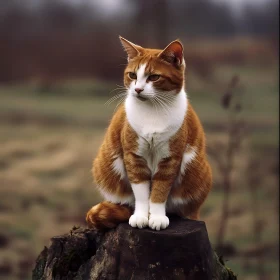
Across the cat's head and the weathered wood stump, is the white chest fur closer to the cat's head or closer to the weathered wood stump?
the cat's head

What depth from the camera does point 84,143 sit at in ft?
28.7

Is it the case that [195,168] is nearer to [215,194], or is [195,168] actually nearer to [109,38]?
[215,194]

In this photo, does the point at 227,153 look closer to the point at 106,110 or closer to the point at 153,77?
the point at 153,77

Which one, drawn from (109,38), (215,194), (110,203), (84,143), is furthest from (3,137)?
(110,203)

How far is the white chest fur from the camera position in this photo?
10.2 ft

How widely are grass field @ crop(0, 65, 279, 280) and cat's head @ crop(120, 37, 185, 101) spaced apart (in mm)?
2928

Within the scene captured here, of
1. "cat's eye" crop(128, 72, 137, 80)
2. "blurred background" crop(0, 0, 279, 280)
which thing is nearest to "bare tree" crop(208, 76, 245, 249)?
"blurred background" crop(0, 0, 279, 280)

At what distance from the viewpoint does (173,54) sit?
3152 mm

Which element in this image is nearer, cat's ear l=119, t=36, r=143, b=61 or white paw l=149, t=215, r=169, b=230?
white paw l=149, t=215, r=169, b=230

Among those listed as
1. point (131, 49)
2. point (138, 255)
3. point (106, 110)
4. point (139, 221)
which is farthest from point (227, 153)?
point (106, 110)

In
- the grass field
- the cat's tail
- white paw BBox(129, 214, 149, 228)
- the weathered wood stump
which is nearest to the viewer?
the weathered wood stump

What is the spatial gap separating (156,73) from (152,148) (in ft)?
1.38

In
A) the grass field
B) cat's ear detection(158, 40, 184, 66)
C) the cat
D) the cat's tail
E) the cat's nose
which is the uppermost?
cat's ear detection(158, 40, 184, 66)

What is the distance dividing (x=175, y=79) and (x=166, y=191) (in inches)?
25.1
